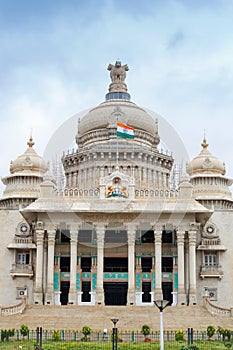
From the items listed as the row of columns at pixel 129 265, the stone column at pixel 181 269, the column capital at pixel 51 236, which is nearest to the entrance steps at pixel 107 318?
the stone column at pixel 181 269

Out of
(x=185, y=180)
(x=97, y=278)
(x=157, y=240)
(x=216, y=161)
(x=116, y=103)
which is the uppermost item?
(x=116, y=103)

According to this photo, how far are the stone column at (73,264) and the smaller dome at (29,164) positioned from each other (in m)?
15.8

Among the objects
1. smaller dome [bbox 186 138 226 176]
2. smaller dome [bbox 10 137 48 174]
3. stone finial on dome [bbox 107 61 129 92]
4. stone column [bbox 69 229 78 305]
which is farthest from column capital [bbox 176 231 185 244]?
stone finial on dome [bbox 107 61 129 92]

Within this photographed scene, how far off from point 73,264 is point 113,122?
22.9 m

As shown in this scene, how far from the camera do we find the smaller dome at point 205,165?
2628 inches

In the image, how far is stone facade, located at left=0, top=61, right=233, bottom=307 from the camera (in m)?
52.0

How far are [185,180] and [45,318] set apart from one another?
18.5 meters

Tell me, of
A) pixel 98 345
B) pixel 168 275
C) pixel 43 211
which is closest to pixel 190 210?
pixel 168 275

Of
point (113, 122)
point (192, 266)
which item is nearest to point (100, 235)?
point (192, 266)

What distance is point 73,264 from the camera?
51.7 metres

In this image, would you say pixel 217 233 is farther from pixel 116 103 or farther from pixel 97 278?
pixel 116 103

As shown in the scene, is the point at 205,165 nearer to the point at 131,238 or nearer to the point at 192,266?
the point at 192,266

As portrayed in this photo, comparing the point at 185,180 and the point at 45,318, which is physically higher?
the point at 185,180

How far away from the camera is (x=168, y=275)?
5556cm
